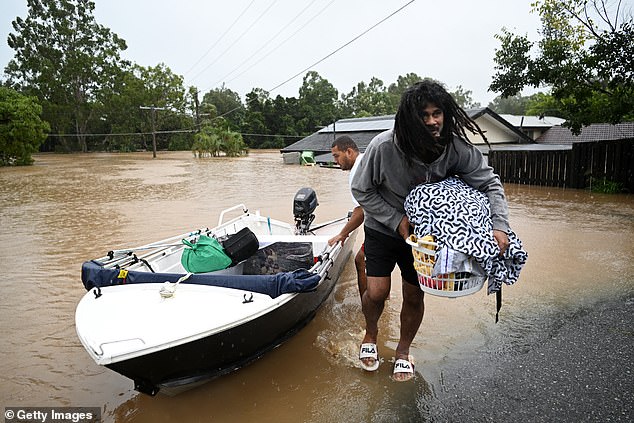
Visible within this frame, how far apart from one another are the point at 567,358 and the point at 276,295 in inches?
89.2

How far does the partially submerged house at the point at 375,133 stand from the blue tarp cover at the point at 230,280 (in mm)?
17411

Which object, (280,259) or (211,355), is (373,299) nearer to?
(211,355)

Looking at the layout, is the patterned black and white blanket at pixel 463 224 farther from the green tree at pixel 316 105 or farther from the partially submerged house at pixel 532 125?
the green tree at pixel 316 105

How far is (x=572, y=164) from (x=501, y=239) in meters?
13.6

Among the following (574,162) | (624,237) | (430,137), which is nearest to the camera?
(430,137)

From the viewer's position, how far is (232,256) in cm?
392

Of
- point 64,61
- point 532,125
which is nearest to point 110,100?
point 64,61

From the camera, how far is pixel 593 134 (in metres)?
23.0

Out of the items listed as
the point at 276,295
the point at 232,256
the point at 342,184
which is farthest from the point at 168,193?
the point at 276,295

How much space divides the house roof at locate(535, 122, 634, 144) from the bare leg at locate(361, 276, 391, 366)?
58.2ft

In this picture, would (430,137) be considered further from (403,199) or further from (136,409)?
(136,409)

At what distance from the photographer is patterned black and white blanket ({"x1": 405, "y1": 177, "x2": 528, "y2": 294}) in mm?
2316

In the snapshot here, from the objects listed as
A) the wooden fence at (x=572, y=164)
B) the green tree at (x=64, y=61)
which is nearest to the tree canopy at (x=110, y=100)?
the green tree at (x=64, y=61)

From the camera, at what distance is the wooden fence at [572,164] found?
12453 mm
